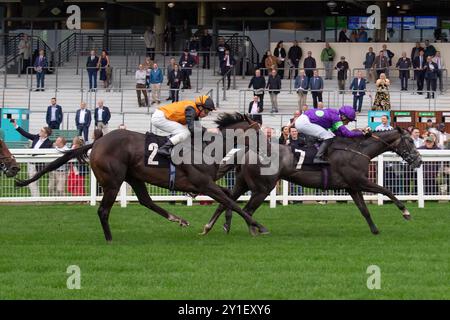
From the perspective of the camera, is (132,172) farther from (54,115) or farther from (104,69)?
(104,69)

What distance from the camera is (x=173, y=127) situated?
14.0 meters

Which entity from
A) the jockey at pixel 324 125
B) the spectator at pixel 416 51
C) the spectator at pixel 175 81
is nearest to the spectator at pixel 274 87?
the spectator at pixel 175 81

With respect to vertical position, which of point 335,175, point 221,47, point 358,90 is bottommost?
point 335,175

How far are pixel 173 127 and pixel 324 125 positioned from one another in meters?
2.15

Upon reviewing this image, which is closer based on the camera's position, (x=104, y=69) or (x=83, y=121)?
(x=83, y=121)

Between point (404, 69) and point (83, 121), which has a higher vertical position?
point (404, 69)

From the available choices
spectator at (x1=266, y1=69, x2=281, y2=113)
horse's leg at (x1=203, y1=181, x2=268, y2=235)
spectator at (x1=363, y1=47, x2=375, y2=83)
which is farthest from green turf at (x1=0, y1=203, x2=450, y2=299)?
spectator at (x1=363, y1=47, x2=375, y2=83)

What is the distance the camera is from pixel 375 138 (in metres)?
15.1

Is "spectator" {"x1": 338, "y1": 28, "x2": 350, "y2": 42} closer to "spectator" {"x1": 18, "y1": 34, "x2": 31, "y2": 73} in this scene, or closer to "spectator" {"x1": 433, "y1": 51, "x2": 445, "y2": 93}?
"spectator" {"x1": 433, "y1": 51, "x2": 445, "y2": 93}

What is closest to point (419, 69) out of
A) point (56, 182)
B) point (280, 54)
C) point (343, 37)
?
point (280, 54)

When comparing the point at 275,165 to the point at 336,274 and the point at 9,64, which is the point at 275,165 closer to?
the point at 336,274

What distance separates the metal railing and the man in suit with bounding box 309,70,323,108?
35.1ft

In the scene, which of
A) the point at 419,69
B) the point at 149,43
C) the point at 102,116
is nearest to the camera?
the point at 102,116

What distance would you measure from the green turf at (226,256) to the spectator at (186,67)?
570 inches
